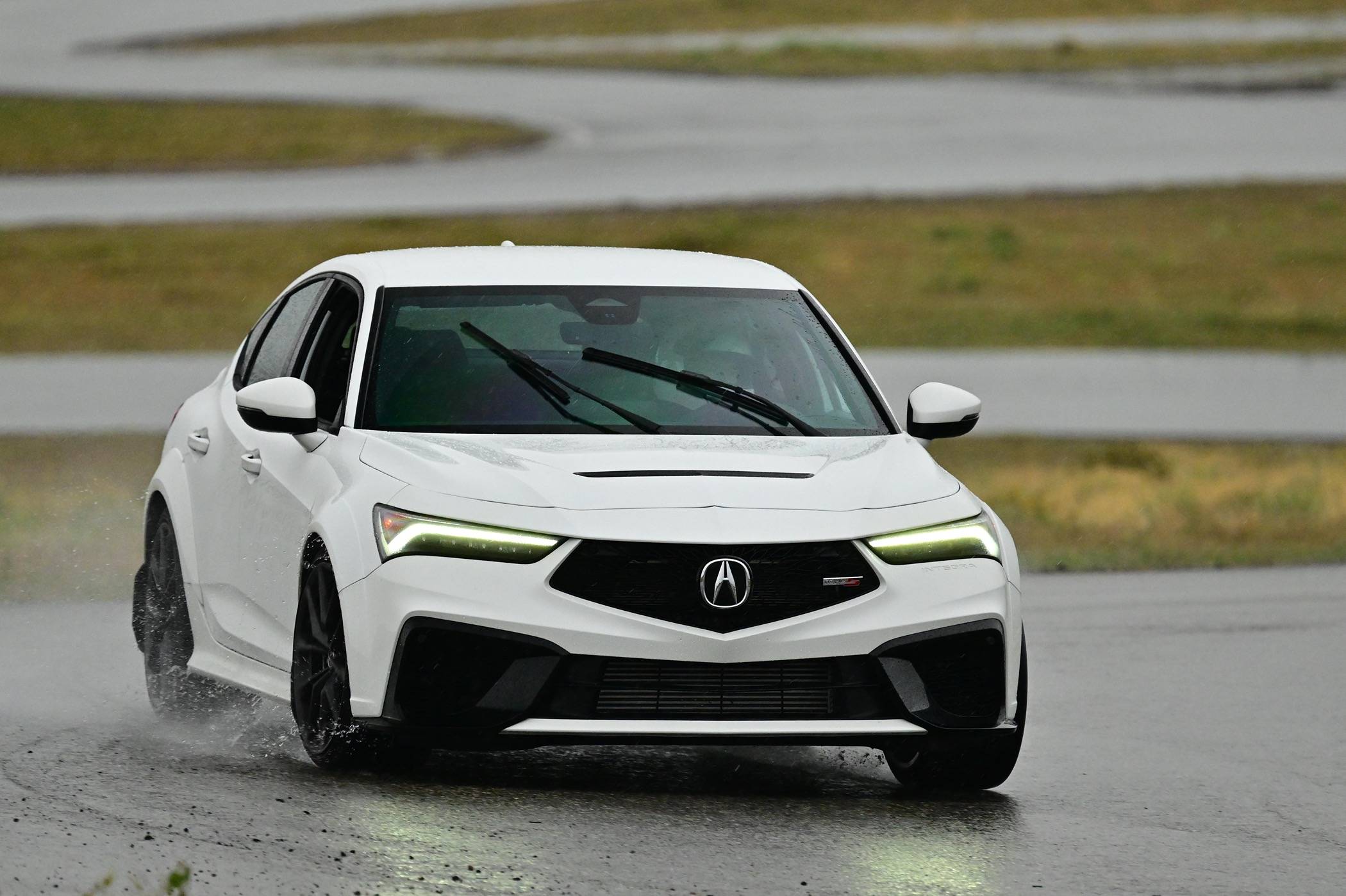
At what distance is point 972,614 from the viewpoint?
281 inches

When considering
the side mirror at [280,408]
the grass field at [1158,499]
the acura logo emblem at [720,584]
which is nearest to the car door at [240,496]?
the side mirror at [280,408]

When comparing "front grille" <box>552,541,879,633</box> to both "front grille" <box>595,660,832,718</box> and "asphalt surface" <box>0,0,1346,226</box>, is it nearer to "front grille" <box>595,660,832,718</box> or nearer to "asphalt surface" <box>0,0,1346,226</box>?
"front grille" <box>595,660,832,718</box>

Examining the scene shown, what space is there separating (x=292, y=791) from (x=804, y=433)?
6.16ft

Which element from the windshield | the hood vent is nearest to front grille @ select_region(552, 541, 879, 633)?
the hood vent

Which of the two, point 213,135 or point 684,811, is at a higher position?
point 684,811

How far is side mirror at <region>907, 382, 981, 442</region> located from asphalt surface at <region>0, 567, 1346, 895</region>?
1067 mm

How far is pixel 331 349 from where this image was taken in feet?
→ 27.6

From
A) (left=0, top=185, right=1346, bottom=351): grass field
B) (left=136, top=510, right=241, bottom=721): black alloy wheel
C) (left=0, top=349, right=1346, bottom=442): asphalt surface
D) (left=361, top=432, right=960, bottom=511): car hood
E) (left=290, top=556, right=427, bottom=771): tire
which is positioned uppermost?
(left=361, top=432, right=960, bottom=511): car hood

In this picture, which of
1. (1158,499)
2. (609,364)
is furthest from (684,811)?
(1158,499)

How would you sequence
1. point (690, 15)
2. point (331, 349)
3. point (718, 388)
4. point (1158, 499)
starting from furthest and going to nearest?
point (690, 15), point (1158, 499), point (331, 349), point (718, 388)

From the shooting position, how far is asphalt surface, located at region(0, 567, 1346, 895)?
6262mm

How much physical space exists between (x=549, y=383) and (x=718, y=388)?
52 cm

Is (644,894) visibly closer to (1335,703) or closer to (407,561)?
(407,561)

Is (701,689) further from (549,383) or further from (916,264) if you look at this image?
(916,264)
